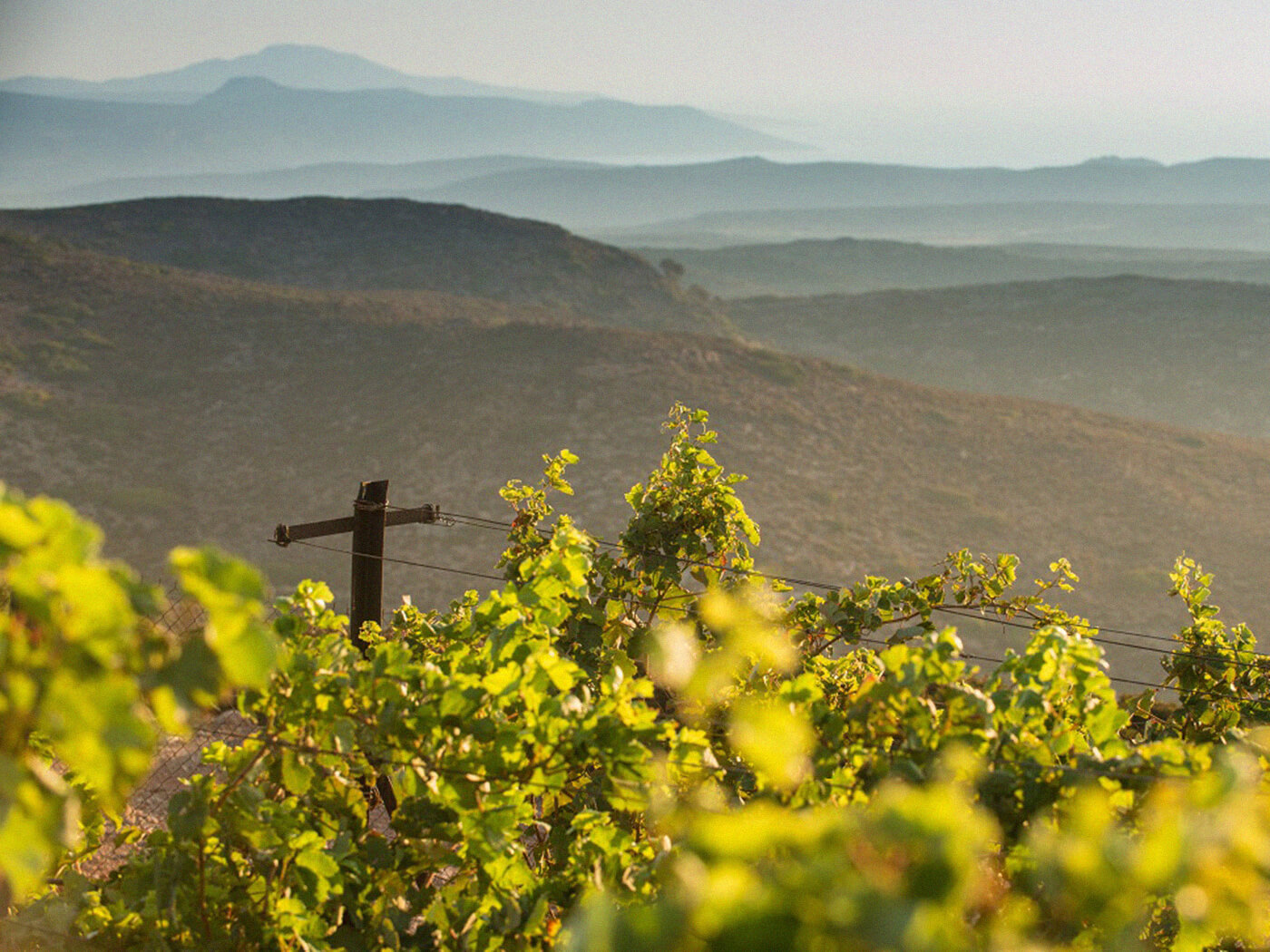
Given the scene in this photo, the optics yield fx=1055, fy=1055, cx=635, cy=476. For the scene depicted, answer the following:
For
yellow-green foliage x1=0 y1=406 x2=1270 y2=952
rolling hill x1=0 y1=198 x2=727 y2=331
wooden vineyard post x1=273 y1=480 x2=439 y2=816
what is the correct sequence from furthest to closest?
rolling hill x1=0 y1=198 x2=727 y2=331 < wooden vineyard post x1=273 y1=480 x2=439 y2=816 < yellow-green foliage x1=0 y1=406 x2=1270 y2=952

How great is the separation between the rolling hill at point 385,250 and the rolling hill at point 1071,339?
8.09 meters

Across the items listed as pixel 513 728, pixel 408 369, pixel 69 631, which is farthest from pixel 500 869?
pixel 408 369

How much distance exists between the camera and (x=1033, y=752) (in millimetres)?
2895

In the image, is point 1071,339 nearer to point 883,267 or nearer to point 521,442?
point 521,442

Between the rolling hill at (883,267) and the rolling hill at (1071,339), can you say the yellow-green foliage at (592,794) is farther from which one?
the rolling hill at (883,267)

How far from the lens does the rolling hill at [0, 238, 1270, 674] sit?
81.2ft

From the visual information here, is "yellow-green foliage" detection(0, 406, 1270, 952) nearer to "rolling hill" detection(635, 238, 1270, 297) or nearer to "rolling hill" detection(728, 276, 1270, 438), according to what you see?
"rolling hill" detection(728, 276, 1270, 438)

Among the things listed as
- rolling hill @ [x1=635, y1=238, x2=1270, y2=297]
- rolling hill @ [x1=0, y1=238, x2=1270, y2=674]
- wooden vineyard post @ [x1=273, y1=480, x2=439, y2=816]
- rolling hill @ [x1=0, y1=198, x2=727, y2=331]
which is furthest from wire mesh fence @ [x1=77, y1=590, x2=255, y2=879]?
rolling hill @ [x1=635, y1=238, x2=1270, y2=297]

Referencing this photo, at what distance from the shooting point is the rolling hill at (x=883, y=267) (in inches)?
6088

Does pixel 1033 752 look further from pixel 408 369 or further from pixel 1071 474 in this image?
pixel 408 369

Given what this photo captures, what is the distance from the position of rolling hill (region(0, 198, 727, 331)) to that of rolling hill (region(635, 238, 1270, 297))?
6895cm

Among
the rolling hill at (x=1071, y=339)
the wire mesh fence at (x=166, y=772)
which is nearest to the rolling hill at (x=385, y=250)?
the rolling hill at (x=1071, y=339)

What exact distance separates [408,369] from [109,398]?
9.27m

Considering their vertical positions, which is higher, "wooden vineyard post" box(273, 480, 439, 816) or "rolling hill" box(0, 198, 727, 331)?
"rolling hill" box(0, 198, 727, 331)
